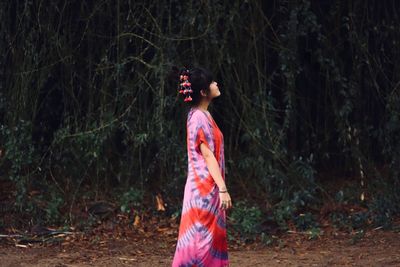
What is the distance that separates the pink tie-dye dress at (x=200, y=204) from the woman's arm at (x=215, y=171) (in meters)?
0.04

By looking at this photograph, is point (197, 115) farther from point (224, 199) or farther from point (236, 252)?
point (236, 252)

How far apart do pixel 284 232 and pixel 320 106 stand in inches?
71.8

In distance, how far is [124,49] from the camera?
8617 mm

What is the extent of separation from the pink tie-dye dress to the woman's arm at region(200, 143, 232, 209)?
4cm

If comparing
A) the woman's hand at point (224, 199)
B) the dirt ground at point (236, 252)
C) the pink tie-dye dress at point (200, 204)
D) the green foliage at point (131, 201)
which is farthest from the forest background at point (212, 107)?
the woman's hand at point (224, 199)

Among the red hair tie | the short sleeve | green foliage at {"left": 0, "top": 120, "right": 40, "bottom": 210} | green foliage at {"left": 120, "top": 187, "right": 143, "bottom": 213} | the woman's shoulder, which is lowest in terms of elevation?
green foliage at {"left": 120, "top": 187, "right": 143, "bottom": 213}

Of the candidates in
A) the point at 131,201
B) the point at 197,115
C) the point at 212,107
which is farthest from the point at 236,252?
the point at 197,115

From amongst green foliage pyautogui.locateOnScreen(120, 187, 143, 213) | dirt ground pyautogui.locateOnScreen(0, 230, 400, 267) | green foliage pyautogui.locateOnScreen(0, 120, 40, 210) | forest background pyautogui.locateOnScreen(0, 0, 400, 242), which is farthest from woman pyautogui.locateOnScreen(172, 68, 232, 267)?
green foliage pyautogui.locateOnScreen(0, 120, 40, 210)

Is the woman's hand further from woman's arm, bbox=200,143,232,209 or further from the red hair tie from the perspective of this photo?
the red hair tie

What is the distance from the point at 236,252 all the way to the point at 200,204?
2257mm

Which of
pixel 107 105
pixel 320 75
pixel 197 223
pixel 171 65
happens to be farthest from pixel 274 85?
pixel 197 223

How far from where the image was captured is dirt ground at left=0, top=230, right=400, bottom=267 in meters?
7.05

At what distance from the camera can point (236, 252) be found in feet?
24.3

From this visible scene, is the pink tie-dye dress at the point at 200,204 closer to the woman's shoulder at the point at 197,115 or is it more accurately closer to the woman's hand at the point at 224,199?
the woman's shoulder at the point at 197,115
